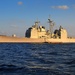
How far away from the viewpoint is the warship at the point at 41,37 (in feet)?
427

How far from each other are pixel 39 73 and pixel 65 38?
12797 centimetres

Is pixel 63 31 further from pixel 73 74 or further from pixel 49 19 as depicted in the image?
pixel 73 74

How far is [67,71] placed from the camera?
1588 centimetres

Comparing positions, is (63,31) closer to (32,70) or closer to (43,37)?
(43,37)

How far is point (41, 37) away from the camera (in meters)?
134

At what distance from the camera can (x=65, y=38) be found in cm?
14238

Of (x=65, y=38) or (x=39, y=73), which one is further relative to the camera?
(x=65, y=38)

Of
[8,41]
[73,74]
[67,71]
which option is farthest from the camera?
[8,41]

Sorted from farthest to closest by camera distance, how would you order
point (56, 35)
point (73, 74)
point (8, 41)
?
point (56, 35), point (8, 41), point (73, 74)

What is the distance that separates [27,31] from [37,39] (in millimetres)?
16058

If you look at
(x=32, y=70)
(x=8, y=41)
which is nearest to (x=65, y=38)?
(x=8, y=41)

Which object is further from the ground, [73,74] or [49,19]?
[49,19]

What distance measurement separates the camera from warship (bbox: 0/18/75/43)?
130000 millimetres

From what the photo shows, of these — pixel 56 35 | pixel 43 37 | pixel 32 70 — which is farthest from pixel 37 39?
pixel 32 70
